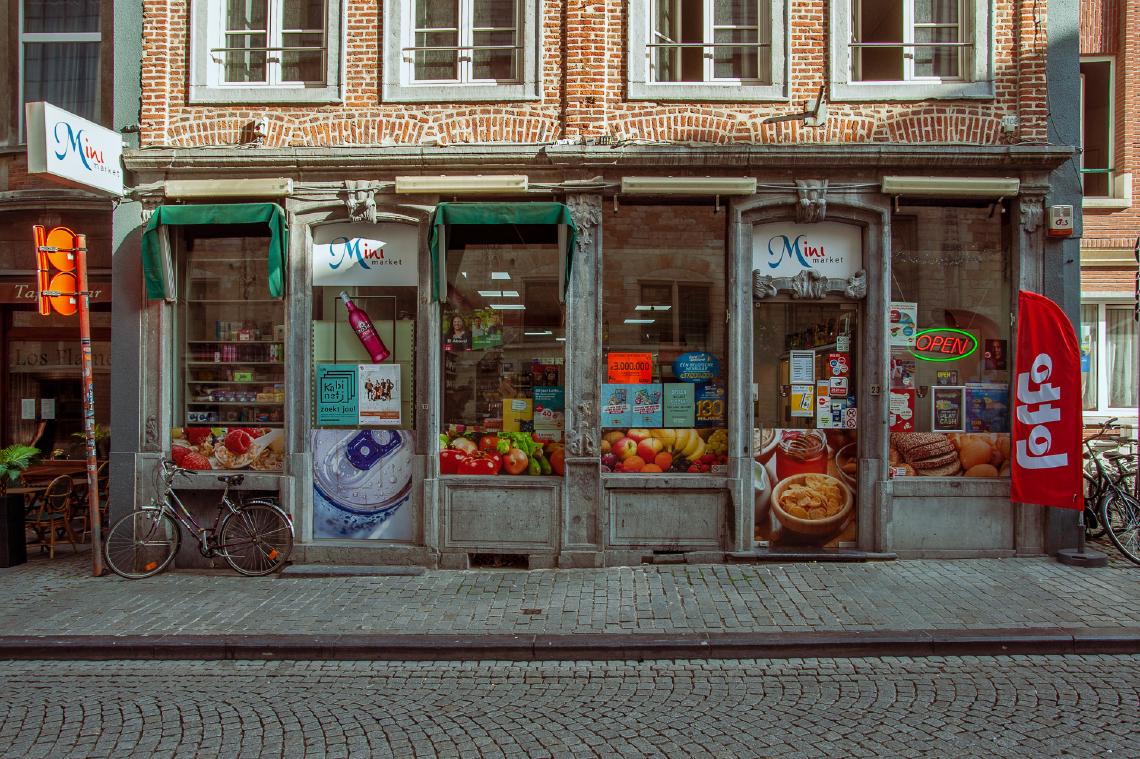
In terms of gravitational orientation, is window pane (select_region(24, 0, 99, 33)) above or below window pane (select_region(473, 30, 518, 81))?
above

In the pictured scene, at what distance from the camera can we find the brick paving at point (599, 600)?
6035mm

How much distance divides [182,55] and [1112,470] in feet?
39.7

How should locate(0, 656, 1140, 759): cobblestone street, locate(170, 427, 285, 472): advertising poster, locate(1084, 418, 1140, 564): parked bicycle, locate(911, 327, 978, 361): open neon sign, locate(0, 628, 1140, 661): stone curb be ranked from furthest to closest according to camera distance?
locate(170, 427, 285, 472): advertising poster, locate(911, 327, 978, 361): open neon sign, locate(1084, 418, 1140, 564): parked bicycle, locate(0, 628, 1140, 661): stone curb, locate(0, 656, 1140, 759): cobblestone street

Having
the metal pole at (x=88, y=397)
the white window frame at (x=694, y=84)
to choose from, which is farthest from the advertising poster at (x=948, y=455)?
the metal pole at (x=88, y=397)

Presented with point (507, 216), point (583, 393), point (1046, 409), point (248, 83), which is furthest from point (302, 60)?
A: point (1046, 409)

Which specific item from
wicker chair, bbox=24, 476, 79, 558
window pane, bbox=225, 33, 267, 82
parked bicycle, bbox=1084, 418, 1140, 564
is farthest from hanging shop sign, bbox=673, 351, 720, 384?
wicker chair, bbox=24, 476, 79, 558

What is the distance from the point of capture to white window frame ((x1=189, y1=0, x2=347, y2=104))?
8.34 m

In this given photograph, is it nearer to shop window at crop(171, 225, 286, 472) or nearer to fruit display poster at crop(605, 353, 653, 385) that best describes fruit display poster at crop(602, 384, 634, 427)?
fruit display poster at crop(605, 353, 653, 385)

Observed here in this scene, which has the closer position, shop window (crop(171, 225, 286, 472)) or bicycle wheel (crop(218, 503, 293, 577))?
bicycle wheel (crop(218, 503, 293, 577))

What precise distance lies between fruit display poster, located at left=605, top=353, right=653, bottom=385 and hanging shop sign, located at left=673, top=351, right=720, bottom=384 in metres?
0.34

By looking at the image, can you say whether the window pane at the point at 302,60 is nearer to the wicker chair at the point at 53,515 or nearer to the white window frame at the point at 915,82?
the wicker chair at the point at 53,515

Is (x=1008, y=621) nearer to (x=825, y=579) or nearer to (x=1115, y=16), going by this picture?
(x=825, y=579)

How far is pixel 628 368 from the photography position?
27.1 feet

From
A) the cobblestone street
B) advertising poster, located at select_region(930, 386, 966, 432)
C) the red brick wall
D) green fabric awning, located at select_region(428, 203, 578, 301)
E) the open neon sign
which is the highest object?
the red brick wall
